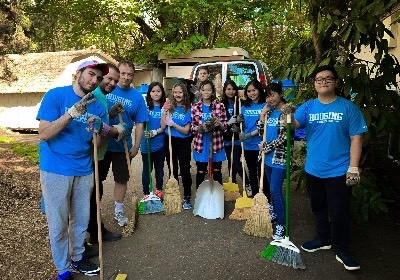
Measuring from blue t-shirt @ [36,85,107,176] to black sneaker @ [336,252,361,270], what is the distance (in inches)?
101

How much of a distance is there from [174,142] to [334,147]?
8.20 ft

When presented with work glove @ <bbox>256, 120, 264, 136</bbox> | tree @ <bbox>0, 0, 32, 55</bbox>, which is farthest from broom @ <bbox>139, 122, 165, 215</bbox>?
tree @ <bbox>0, 0, 32, 55</bbox>

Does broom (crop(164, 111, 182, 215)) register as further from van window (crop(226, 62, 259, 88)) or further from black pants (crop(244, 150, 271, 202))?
van window (crop(226, 62, 259, 88))

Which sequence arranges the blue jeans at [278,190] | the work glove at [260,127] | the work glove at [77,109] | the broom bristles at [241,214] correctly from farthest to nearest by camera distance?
the broom bristles at [241,214] → the work glove at [260,127] → the blue jeans at [278,190] → the work glove at [77,109]

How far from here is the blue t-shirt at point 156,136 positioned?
5398mm

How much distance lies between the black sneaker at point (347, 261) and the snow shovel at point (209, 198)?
5.67ft

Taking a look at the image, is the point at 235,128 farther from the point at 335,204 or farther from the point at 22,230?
the point at 22,230

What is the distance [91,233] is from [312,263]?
7.72ft

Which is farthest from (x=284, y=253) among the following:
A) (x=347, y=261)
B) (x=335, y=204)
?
(x=335, y=204)

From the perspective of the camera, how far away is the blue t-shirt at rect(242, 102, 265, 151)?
17.3 feet

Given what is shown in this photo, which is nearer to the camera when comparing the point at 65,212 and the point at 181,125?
the point at 65,212

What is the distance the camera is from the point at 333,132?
140 inches

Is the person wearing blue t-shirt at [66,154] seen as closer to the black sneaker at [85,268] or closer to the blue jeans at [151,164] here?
the black sneaker at [85,268]

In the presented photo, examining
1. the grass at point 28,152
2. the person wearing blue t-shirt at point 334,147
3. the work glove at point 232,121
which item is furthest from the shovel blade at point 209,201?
the grass at point 28,152
